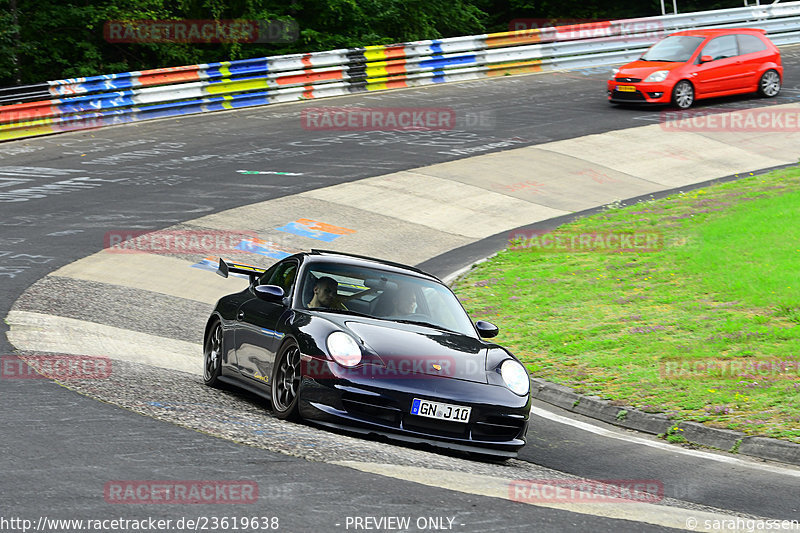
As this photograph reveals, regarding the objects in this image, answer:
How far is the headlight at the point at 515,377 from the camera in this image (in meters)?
7.88

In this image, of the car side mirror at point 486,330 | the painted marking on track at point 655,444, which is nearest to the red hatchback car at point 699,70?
the painted marking on track at point 655,444

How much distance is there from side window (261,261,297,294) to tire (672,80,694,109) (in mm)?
18729

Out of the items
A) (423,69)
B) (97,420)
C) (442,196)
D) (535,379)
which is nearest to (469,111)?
(423,69)

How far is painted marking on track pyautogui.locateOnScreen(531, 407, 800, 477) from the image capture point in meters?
7.71

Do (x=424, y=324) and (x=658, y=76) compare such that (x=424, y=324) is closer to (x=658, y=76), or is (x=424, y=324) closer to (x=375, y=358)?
(x=375, y=358)

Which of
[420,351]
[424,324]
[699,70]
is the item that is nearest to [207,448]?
[420,351]

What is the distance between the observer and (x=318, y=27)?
33.0 metres

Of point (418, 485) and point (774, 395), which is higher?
point (418, 485)

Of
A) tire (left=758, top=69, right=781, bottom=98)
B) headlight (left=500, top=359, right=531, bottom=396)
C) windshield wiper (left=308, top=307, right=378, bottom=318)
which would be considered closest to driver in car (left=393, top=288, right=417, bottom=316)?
Answer: windshield wiper (left=308, top=307, right=378, bottom=318)

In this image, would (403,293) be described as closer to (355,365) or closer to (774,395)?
(355,365)

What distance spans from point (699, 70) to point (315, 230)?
44.0 ft

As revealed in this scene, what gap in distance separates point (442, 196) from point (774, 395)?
432 inches

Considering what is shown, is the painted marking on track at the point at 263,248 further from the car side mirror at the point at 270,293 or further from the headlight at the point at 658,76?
the headlight at the point at 658,76

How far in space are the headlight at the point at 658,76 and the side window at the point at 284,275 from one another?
60.7ft
